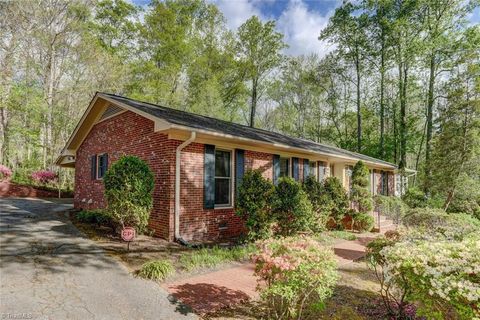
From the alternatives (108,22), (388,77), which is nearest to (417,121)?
(388,77)

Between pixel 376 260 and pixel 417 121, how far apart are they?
2350 centimetres

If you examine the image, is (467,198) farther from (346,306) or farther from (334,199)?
(346,306)

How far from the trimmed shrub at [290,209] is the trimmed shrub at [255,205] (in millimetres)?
507

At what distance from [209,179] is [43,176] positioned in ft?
53.3

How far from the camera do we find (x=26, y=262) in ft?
18.2

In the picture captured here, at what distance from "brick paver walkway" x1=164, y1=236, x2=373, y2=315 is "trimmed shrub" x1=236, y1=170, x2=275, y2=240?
1505 millimetres

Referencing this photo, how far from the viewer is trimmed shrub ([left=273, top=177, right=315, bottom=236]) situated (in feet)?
27.2

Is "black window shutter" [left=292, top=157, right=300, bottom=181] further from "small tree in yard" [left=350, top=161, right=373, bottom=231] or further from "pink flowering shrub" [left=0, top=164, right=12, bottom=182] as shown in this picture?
"pink flowering shrub" [left=0, top=164, right=12, bottom=182]

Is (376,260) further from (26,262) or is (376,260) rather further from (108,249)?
(26,262)

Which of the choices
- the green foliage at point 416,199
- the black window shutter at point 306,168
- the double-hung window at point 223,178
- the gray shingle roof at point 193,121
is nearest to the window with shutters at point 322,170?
the black window shutter at point 306,168

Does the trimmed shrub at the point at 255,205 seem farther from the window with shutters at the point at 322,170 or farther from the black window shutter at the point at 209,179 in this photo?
the window with shutters at the point at 322,170

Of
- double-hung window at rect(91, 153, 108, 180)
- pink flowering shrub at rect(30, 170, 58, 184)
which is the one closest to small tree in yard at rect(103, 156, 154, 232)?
double-hung window at rect(91, 153, 108, 180)

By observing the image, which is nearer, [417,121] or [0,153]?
[0,153]

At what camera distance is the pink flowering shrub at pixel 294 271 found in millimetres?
3545
